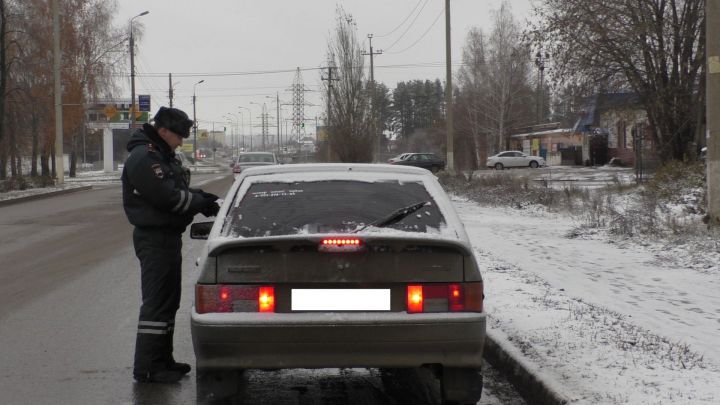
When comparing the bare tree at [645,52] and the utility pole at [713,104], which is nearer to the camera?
the utility pole at [713,104]

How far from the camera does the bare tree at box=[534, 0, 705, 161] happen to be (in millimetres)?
22828

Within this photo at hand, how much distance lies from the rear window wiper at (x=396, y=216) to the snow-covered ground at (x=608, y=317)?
139cm

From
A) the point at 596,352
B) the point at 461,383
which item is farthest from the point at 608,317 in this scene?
the point at 461,383

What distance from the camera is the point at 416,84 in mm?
123938

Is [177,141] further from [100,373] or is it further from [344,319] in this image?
[344,319]

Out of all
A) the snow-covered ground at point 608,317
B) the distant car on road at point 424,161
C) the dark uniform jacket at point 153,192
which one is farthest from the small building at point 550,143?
the dark uniform jacket at point 153,192

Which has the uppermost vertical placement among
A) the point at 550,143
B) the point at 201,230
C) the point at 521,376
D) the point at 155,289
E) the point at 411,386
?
the point at 550,143

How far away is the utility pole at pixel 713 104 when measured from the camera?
38.4 ft

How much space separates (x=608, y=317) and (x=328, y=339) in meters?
3.69

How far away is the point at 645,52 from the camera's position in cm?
2350

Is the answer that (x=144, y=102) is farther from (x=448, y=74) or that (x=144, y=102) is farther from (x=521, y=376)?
(x=521, y=376)

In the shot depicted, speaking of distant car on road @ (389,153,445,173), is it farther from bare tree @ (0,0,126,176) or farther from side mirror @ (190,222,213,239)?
side mirror @ (190,222,213,239)

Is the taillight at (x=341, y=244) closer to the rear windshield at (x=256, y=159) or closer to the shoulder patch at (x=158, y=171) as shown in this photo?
the shoulder patch at (x=158, y=171)

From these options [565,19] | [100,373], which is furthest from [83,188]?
[100,373]
